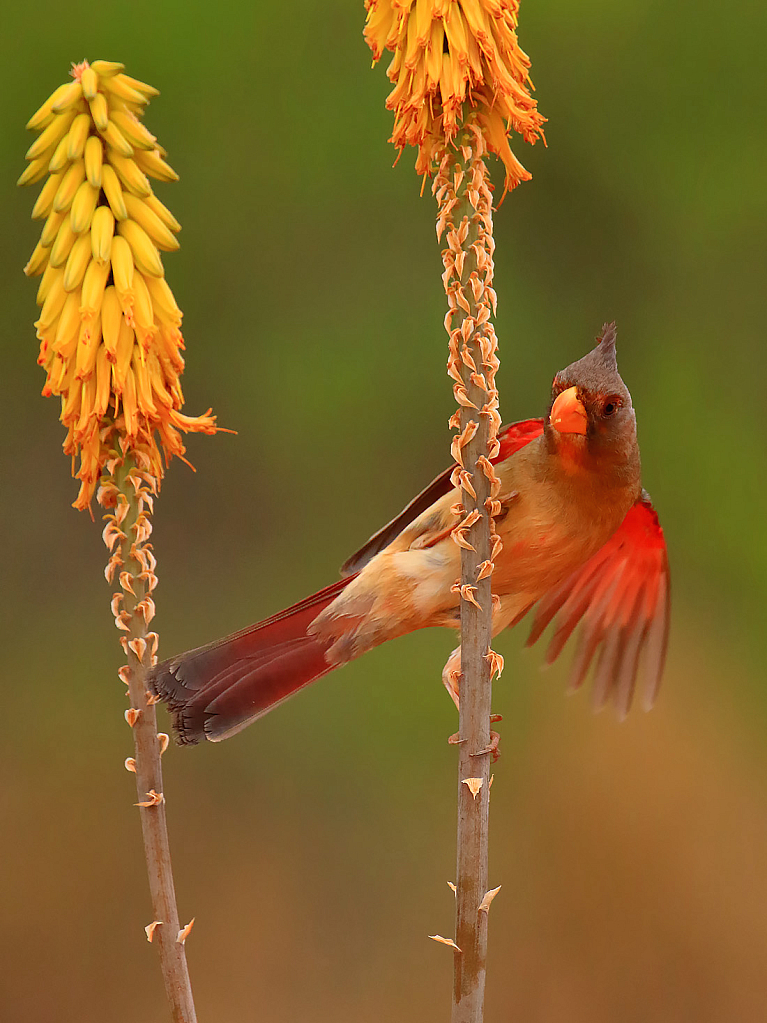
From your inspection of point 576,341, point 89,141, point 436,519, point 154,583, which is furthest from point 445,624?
point 576,341

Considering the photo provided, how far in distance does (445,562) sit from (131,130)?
Result: 387 mm

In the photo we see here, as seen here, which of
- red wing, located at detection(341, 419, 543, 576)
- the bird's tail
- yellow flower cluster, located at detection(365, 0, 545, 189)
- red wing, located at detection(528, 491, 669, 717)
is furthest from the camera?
red wing, located at detection(528, 491, 669, 717)

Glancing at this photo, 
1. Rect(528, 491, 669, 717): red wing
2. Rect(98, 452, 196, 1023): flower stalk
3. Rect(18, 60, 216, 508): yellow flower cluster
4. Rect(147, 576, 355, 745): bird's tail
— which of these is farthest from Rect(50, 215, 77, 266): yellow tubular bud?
Rect(528, 491, 669, 717): red wing

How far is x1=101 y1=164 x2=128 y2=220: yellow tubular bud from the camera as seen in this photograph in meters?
0.62

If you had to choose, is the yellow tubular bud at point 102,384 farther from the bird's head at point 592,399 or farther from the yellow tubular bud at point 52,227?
the bird's head at point 592,399

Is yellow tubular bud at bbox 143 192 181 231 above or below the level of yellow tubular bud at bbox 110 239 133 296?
above

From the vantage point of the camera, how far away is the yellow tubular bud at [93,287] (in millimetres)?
626

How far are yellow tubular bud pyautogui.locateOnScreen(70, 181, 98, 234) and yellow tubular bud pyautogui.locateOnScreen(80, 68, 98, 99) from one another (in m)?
0.05

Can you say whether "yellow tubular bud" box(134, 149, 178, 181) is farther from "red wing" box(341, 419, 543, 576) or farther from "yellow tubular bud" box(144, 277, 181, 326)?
"red wing" box(341, 419, 543, 576)

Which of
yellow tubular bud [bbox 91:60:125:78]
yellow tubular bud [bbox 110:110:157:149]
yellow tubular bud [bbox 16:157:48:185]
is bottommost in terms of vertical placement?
yellow tubular bud [bbox 16:157:48:185]

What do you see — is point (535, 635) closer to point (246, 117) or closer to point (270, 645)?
point (270, 645)

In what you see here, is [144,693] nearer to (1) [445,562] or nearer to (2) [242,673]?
(2) [242,673]

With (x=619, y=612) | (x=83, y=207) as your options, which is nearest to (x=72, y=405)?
(x=83, y=207)

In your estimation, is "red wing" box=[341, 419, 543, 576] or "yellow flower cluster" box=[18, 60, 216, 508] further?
"red wing" box=[341, 419, 543, 576]
